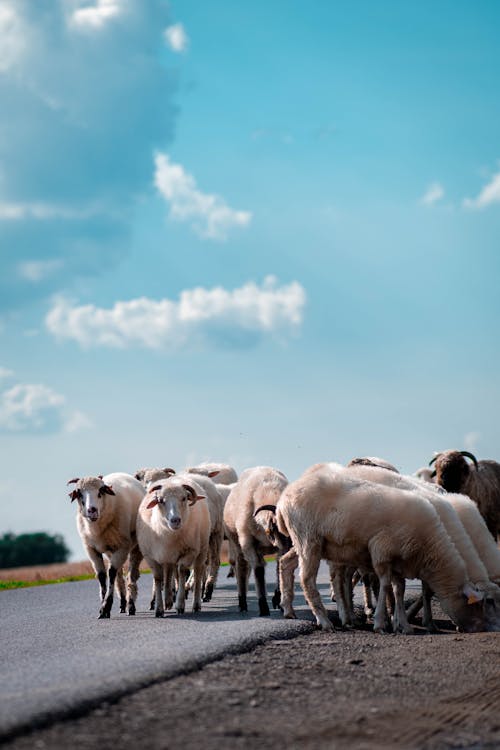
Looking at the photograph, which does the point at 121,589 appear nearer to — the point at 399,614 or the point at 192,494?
the point at 192,494

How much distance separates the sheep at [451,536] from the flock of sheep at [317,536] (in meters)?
0.01

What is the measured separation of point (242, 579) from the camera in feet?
47.8

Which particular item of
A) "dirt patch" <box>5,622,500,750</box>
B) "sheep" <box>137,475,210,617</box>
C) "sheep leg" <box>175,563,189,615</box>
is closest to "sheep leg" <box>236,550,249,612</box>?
"sheep" <box>137,475,210,617</box>

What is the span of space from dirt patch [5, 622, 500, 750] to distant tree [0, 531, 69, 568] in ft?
243

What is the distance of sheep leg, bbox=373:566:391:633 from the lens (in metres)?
11.9

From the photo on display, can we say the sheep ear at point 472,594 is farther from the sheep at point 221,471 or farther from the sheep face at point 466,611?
the sheep at point 221,471

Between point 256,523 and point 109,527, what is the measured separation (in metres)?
2.51

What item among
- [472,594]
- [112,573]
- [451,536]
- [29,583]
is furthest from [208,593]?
[29,583]

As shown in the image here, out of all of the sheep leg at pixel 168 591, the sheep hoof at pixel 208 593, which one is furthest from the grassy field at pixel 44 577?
the sheep leg at pixel 168 591

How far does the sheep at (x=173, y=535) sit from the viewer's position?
45.6 feet

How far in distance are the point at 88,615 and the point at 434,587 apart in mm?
5348

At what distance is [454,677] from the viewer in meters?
8.99

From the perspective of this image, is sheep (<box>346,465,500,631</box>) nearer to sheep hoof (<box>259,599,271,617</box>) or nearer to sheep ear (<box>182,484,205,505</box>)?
sheep hoof (<box>259,599,271,617</box>)

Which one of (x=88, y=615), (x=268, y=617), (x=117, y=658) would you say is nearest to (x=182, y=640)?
(x=117, y=658)
